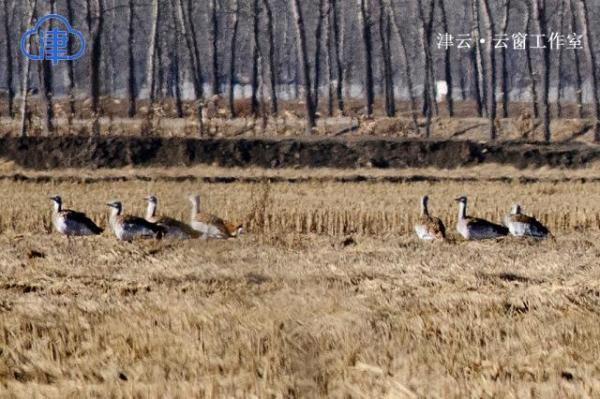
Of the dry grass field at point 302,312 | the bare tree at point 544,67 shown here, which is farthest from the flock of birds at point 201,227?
the bare tree at point 544,67

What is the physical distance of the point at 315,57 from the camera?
49094 millimetres

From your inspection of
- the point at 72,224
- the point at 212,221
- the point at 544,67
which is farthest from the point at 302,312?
the point at 544,67

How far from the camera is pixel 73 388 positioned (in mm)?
5711

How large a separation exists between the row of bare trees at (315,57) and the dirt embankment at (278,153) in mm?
1890

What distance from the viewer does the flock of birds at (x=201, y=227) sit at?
43.8 feet

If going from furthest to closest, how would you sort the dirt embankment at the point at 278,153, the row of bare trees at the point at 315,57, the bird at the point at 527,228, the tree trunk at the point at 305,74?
1. the row of bare trees at the point at 315,57
2. the tree trunk at the point at 305,74
3. the dirt embankment at the point at 278,153
4. the bird at the point at 527,228

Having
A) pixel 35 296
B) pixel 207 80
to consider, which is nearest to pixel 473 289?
pixel 35 296

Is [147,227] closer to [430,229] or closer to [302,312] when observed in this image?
[430,229]

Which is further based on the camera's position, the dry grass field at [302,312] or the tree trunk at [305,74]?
the tree trunk at [305,74]

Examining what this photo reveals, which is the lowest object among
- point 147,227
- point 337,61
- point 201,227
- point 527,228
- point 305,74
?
point 527,228

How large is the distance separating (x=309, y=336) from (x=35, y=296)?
3025 mm

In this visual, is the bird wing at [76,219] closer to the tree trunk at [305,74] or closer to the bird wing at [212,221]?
the bird wing at [212,221]

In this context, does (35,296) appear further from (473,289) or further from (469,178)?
(469,178)

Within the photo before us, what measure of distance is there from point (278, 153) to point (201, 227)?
1421 cm
